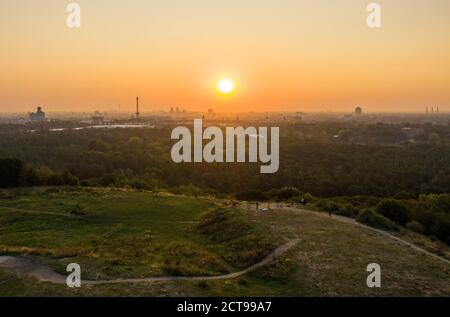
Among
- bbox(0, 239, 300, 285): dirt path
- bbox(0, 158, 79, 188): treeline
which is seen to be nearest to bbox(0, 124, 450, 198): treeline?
bbox(0, 158, 79, 188): treeline

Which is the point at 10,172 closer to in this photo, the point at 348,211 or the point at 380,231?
the point at 348,211

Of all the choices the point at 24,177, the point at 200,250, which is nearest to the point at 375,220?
the point at 200,250

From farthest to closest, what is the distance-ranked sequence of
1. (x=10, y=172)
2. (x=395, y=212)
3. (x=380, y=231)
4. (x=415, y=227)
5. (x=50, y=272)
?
1. (x=10, y=172)
2. (x=395, y=212)
3. (x=415, y=227)
4. (x=380, y=231)
5. (x=50, y=272)

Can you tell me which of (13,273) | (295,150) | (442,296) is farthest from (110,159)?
(442,296)

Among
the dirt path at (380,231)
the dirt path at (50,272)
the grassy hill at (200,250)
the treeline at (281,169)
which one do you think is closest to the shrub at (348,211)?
the dirt path at (380,231)

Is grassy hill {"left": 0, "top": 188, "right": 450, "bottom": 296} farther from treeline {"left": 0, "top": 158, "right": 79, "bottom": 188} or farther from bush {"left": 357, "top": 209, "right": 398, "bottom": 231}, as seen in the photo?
treeline {"left": 0, "top": 158, "right": 79, "bottom": 188}
